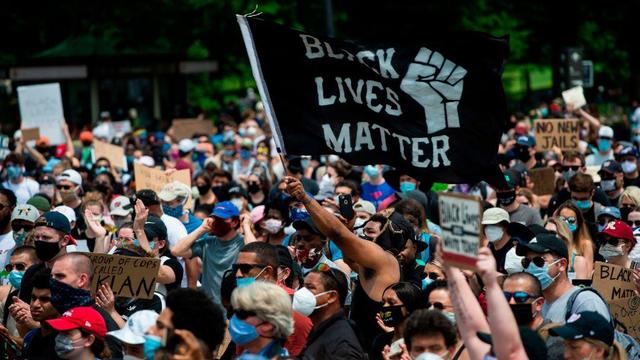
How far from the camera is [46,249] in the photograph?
30.8 ft

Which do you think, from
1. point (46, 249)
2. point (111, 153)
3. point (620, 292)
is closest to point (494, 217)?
point (620, 292)

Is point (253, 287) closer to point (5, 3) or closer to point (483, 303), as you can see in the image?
point (483, 303)

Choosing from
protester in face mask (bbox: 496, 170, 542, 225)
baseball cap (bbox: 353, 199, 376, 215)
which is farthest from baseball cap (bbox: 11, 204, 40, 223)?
protester in face mask (bbox: 496, 170, 542, 225)

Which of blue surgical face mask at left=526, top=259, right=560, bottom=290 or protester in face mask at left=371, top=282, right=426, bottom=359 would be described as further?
blue surgical face mask at left=526, top=259, right=560, bottom=290

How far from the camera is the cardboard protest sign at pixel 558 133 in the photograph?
58.5 feet

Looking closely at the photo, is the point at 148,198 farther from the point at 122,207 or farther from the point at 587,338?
the point at 587,338

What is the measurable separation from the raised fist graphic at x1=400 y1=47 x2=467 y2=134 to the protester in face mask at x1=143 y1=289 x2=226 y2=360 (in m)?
3.50

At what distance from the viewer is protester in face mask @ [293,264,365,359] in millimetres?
7156

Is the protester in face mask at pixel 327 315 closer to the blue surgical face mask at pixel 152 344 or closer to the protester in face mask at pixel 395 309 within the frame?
the protester in face mask at pixel 395 309

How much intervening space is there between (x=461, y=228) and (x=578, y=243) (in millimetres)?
5322

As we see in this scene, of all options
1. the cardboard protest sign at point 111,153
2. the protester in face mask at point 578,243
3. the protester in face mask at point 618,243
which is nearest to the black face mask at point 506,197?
the protester in face mask at point 578,243

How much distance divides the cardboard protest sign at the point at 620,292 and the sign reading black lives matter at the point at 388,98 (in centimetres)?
100

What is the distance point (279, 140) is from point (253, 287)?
9.68 ft

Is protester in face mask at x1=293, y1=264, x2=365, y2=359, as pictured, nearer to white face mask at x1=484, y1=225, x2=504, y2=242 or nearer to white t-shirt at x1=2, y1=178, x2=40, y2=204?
white face mask at x1=484, y1=225, x2=504, y2=242
